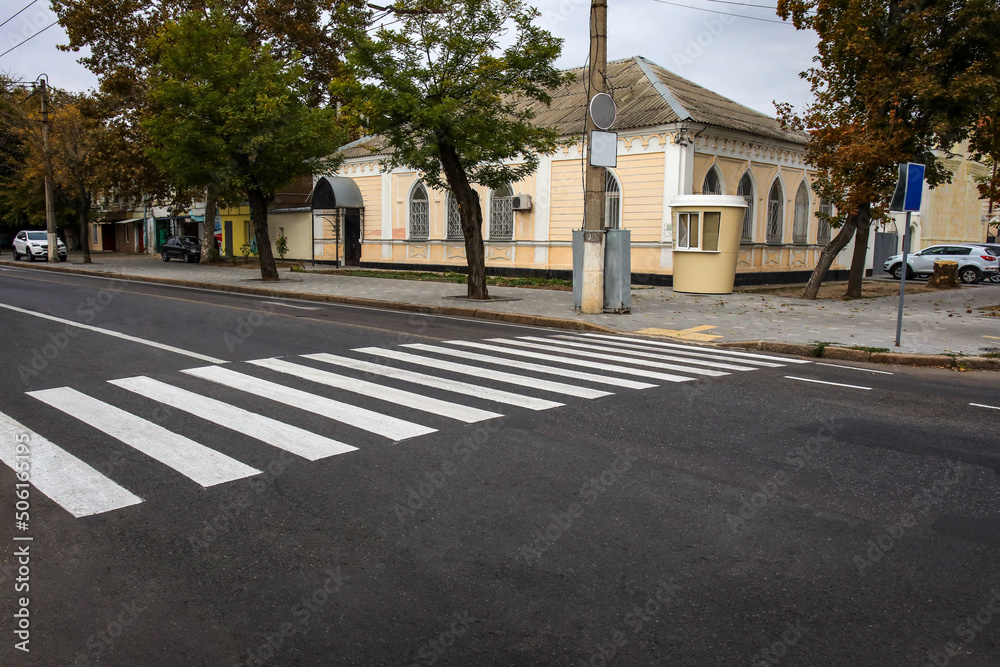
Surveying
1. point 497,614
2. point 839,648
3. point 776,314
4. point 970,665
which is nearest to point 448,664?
point 497,614

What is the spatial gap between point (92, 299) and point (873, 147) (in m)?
18.7

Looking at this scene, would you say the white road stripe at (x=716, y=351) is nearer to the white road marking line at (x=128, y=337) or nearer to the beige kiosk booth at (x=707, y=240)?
the white road marking line at (x=128, y=337)

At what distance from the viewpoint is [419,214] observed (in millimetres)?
30938

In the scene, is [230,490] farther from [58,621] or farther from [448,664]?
[448,664]

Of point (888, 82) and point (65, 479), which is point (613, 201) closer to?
point (888, 82)

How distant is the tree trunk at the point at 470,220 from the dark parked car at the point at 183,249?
26.7m

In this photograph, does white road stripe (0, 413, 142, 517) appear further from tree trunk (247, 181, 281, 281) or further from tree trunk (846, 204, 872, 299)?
tree trunk (846, 204, 872, 299)

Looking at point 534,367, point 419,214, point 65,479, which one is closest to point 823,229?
point 419,214

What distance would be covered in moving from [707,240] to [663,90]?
656cm

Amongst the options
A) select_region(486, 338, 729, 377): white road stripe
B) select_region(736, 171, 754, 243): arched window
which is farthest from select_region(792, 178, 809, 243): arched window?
select_region(486, 338, 729, 377): white road stripe

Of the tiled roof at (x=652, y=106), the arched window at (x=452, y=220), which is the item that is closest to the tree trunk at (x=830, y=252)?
the tiled roof at (x=652, y=106)

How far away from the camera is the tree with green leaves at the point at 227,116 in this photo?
22.1 m

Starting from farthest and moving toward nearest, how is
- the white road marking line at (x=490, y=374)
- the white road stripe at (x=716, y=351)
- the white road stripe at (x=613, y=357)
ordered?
the white road stripe at (x=716, y=351), the white road stripe at (x=613, y=357), the white road marking line at (x=490, y=374)

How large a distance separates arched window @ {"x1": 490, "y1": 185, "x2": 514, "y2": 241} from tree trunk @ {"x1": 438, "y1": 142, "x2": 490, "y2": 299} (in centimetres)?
894
